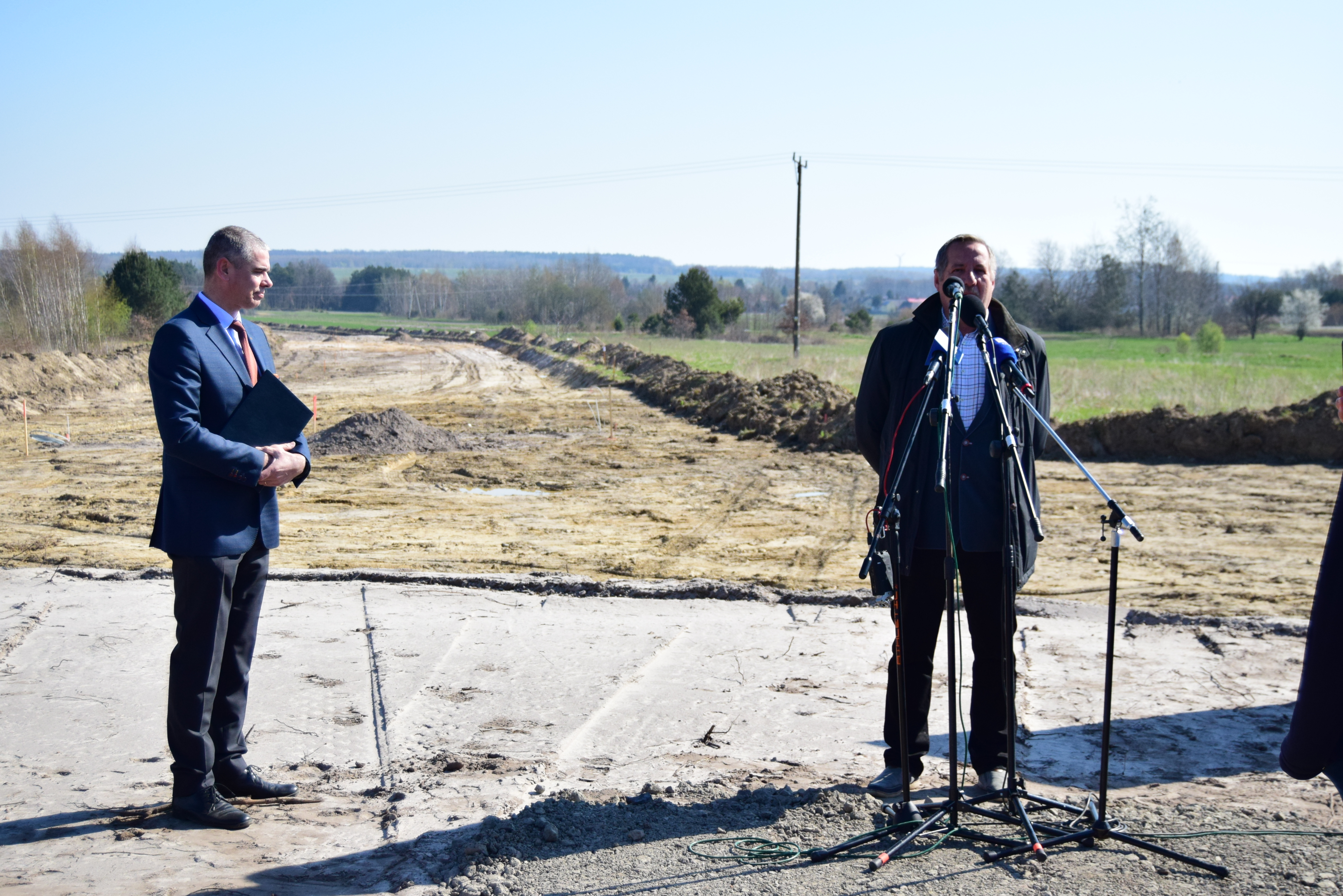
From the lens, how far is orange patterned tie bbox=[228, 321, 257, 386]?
14.0ft

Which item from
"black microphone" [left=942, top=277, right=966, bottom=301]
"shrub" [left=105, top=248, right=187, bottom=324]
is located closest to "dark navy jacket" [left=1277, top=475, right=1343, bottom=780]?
"black microphone" [left=942, top=277, right=966, bottom=301]

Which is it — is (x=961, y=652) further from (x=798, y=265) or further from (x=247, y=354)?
(x=798, y=265)

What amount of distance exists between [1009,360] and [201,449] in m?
3.08

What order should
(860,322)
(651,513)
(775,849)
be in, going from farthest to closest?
(860,322) → (651,513) → (775,849)

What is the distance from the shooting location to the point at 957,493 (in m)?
3.95

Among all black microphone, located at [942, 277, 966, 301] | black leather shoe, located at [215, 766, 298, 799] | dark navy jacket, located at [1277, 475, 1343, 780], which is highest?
black microphone, located at [942, 277, 966, 301]

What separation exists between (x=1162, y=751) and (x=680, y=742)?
94.3 inches

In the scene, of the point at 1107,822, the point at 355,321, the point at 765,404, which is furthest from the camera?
the point at 355,321

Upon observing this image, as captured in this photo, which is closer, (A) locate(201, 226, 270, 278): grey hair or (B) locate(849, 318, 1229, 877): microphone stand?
(B) locate(849, 318, 1229, 877): microphone stand

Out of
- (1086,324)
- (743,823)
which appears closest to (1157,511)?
(743,823)

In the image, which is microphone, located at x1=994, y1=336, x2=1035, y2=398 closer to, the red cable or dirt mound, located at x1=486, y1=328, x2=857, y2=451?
the red cable

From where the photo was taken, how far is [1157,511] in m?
12.6

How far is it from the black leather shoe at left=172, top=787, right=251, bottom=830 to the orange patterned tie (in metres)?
1.65

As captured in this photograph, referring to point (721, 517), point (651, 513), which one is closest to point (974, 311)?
point (721, 517)
